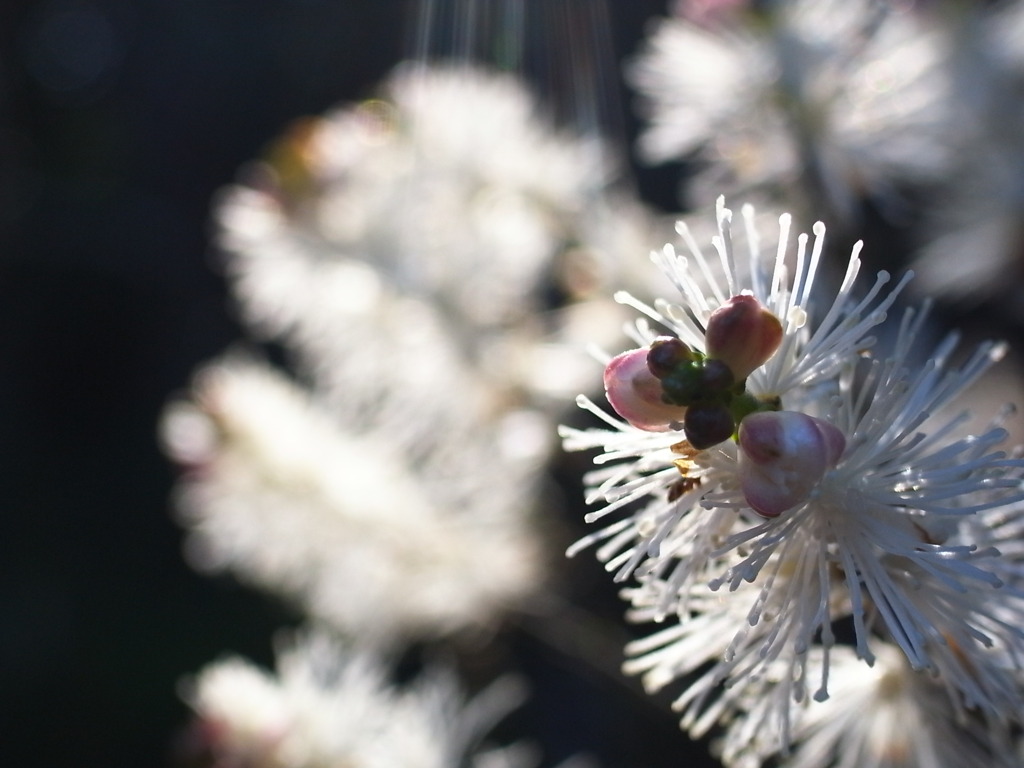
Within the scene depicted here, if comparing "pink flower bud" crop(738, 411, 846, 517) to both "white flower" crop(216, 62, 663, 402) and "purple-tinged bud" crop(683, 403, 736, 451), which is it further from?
"white flower" crop(216, 62, 663, 402)

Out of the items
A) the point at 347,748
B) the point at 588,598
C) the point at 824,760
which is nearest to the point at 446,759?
the point at 347,748

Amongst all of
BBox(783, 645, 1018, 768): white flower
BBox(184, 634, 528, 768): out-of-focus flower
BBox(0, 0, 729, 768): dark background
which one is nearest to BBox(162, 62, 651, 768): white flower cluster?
BBox(184, 634, 528, 768): out-of-focus flower

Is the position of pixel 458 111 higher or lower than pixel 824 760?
higher

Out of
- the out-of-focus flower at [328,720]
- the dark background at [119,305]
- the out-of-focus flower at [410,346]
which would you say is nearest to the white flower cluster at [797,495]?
the out-of-focus flower at [328,720]

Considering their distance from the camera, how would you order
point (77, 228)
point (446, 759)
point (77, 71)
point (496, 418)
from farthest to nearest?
point (77, 71) < point (77, 228) < point (496, 418) < point (446, 759)

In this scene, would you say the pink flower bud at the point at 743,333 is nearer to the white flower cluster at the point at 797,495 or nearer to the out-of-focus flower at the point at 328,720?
the white flower cluster at the point at 797,495

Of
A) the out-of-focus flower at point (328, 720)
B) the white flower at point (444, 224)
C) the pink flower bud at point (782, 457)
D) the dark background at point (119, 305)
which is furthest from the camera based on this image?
the dark background at point (119, 305)

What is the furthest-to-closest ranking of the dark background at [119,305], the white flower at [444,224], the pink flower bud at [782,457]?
the dark background at [119,305] < the white flower at [444,224] < the pink flower bud at [782,457]

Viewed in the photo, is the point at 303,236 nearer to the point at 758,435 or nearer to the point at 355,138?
the point at 355,138
